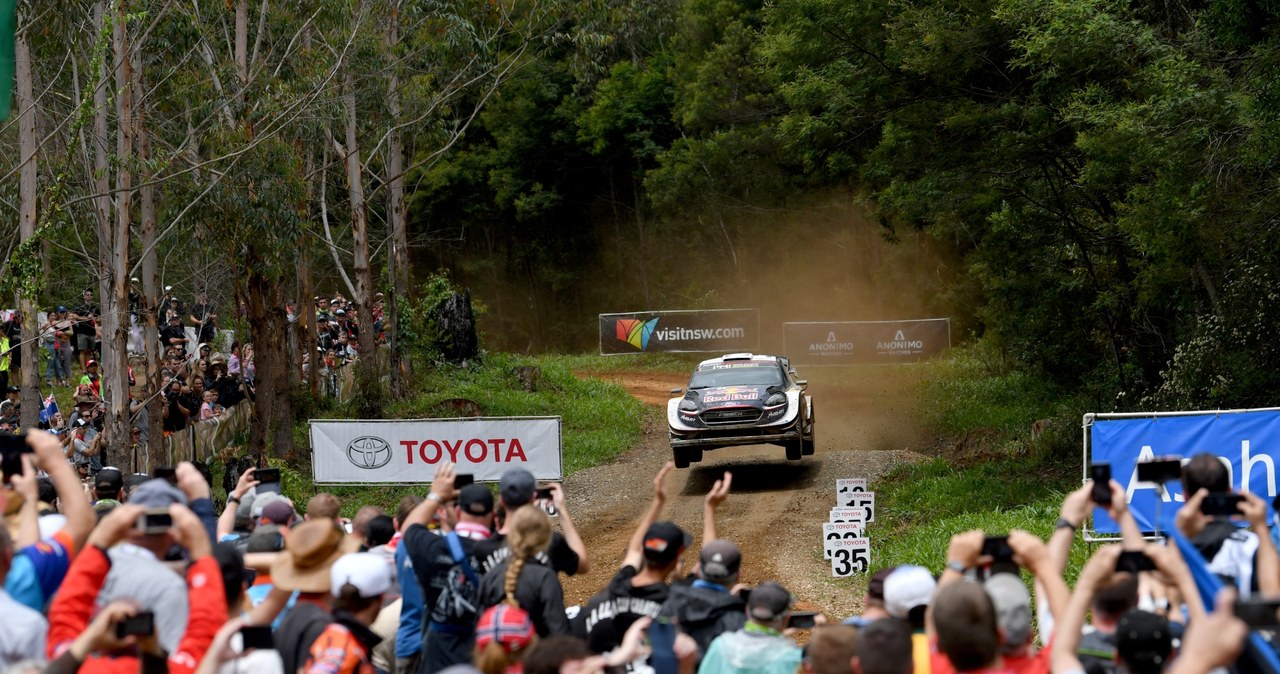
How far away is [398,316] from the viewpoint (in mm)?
33125

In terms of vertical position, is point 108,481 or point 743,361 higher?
point 743,361

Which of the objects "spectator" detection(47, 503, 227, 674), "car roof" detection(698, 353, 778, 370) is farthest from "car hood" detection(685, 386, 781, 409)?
"spectator" detection(47, 503, 227, 674)

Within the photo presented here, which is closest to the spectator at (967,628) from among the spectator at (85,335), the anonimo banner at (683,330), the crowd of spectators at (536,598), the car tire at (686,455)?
the crowd of spectators at (536,598)

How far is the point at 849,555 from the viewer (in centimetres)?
1476

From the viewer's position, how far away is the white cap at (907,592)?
533 centimetres

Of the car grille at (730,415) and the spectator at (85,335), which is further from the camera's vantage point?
the spectator at (85,335)

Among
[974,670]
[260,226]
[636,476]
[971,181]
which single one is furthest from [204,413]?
[974,670]

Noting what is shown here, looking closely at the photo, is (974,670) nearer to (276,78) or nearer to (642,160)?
(276,78)

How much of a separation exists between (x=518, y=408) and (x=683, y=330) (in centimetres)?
1276

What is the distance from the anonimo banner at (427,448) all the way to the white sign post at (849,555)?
6.04m

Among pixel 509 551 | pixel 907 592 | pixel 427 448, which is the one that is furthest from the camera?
pixel 427 448

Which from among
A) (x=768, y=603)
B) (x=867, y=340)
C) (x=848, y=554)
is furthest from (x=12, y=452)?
(x=867, y=340)

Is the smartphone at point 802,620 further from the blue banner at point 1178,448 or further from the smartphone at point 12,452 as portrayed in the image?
the blue banner at point 1178,448

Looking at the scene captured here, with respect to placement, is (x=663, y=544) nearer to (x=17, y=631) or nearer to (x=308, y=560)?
(x=308, y=560)
